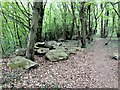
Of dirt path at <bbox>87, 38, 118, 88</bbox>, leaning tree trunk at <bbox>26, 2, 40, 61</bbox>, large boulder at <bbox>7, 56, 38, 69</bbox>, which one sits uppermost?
leaning tree trunk at <bbox>26, 2, 40, 61</bbox>

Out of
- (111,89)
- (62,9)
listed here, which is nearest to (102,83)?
(111,89)

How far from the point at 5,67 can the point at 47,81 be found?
1.68 m

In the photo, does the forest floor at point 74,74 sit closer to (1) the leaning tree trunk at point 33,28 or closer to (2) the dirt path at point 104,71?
(2) the dirt path at point 104,71

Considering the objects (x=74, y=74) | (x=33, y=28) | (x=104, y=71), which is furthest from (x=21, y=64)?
(x=104, y=71)

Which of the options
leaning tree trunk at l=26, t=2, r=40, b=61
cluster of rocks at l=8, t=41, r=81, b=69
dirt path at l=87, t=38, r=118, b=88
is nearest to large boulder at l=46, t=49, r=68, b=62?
cluster of rocks at l=8, t=41, r=81, b=69

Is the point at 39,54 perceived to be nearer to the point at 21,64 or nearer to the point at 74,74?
the point at 21,64

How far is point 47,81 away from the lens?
5.45 metres

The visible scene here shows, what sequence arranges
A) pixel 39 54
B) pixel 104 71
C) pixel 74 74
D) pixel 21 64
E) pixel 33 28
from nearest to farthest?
1. pixel 21 64
2. pixel 74 74
3. pixel 33 28
4. pixel 104 71
5. pixel 39 54

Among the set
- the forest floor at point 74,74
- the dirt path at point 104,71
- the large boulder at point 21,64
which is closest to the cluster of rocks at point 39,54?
the large boulder at point 21,64

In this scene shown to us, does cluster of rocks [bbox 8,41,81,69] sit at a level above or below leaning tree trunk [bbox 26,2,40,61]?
below

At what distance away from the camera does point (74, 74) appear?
20.5ft

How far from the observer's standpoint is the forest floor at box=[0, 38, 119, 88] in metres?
5.41

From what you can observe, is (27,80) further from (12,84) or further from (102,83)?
(102,83)

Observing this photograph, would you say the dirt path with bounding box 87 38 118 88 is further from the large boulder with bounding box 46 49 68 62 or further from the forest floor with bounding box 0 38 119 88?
the large boulder with bounding box 46 49 68 62
